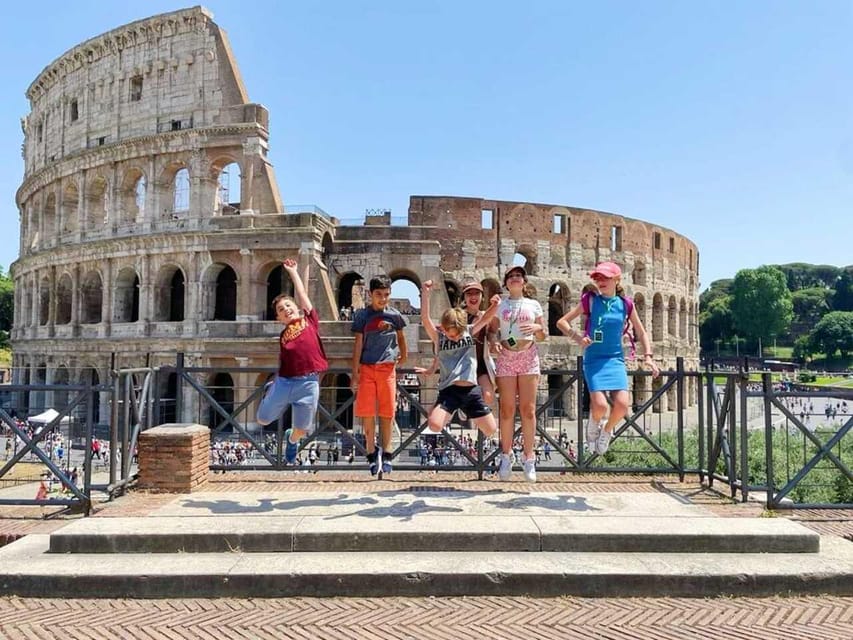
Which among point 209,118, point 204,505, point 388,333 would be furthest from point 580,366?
point 209,118

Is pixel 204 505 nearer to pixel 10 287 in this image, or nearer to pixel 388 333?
pixel 388 333

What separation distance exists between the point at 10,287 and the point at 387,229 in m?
53.4

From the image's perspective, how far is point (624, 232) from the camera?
1353 inches

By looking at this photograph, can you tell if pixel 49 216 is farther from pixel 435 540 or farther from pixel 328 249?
pixel 435 540

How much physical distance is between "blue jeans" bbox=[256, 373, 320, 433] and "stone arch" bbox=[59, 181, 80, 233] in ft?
101

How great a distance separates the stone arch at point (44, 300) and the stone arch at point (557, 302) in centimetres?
2623

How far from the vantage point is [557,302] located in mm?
33875

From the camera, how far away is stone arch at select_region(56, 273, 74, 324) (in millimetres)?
31781

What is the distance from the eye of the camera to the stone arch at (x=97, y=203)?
29509 millimetres

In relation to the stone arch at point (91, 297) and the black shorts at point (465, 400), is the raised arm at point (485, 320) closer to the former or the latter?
the black shorts at point (465, 400)

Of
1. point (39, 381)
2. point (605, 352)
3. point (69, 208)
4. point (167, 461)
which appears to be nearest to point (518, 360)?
point (605, 352)

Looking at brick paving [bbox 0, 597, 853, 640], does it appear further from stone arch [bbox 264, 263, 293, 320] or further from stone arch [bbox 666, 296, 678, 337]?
stone arch [bbox 666, 296, 678, 337]

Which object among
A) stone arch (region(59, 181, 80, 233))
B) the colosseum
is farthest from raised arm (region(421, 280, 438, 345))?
stone arch (region(59, 181, 80, 233))

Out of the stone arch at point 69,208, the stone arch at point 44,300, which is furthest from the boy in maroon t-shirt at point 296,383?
the stone arch at point 44,300
